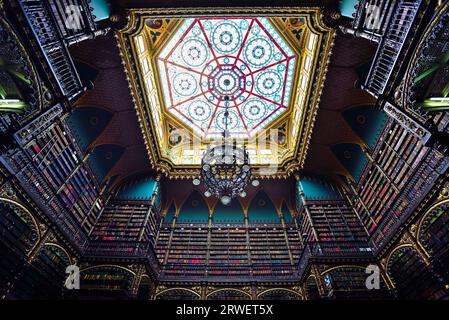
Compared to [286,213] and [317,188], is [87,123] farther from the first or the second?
[317,188]

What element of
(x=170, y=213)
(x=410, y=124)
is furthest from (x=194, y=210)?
(x=410, y=124)

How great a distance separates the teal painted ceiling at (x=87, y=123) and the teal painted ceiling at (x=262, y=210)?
8038 mm

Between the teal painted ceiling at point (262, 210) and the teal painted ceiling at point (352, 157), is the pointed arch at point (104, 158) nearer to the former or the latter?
the teal painted ceiling at point (262, 210)

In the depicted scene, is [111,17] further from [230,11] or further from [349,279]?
[349,279]

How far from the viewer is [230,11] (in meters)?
7.63

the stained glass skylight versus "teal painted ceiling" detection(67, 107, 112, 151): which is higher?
the stained glass skylight

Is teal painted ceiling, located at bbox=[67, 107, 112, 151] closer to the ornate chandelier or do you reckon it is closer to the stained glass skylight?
the stained glass skylight

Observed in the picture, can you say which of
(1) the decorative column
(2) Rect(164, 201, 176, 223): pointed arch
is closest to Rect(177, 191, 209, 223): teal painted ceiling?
(2) Rect(164, 201, 176, 223): pointed arch

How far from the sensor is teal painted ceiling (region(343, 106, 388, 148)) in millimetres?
8930

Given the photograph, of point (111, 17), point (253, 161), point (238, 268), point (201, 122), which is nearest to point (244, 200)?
point (253, 161)

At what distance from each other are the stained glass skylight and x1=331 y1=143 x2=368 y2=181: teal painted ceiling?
A: 3.66 metres

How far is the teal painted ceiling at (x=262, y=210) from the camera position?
1223cm
